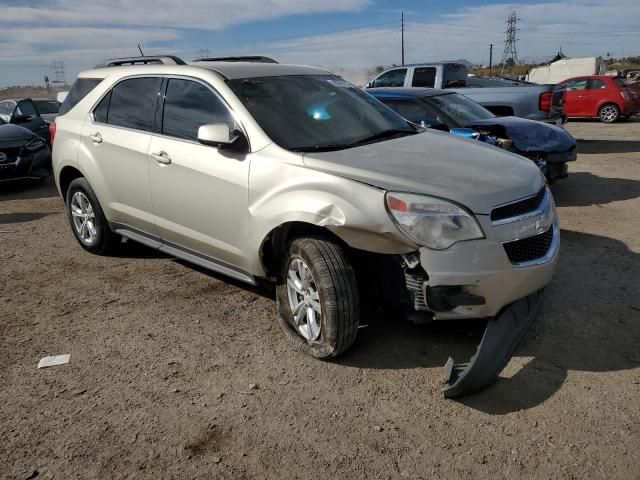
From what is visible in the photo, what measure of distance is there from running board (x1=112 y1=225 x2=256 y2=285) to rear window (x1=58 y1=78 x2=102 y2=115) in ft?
4.36

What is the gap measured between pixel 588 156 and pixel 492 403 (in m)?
9.52

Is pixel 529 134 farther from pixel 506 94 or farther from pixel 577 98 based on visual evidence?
pixel 577 98

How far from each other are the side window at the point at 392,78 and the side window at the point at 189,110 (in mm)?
8785

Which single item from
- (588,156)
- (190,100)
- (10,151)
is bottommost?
(588,156)

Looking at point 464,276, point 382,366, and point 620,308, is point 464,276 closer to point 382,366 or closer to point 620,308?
point 382,366

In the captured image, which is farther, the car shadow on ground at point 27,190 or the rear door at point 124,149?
the car shadow on ground at point 27,190

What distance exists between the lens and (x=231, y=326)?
383cm

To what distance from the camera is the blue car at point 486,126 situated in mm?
6766

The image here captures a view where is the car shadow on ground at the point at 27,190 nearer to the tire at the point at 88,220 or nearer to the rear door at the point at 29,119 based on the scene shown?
the rear door at the point at 29,119

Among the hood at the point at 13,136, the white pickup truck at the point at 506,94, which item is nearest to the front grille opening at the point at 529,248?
the white pickup truck at the point at 506,94

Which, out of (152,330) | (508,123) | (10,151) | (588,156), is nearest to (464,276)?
(152,330)

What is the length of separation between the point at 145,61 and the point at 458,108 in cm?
454

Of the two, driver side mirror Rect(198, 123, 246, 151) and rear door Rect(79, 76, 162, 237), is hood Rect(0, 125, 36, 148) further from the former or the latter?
driver side mirror Rect(198, 123, 246, 151)

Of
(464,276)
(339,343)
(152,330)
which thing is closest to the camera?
(464,276)
